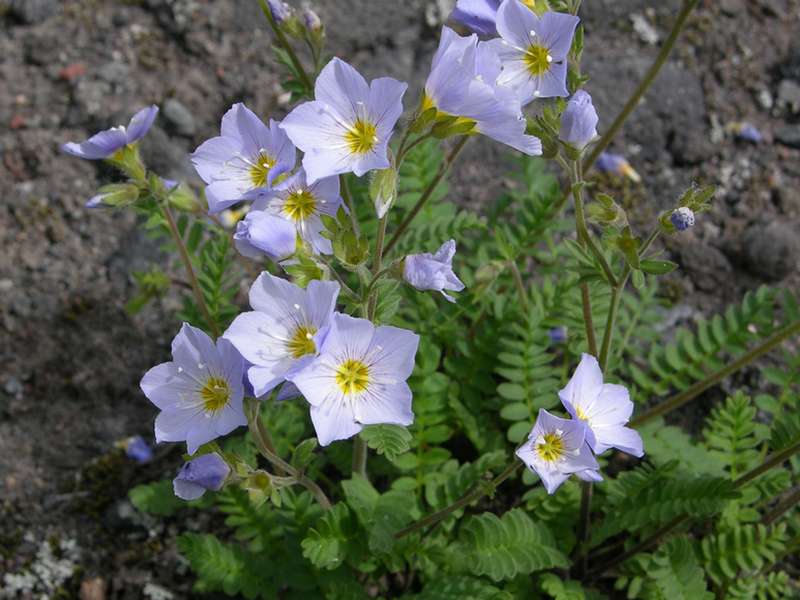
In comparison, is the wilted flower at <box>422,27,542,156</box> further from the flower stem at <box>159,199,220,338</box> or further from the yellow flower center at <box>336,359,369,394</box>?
the flower stem at <box>159,199,220,338</box>

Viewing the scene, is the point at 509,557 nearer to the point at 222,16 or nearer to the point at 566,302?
the point at 566,302

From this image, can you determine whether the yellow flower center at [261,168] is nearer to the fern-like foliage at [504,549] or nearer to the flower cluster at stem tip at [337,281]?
the flower cluster at stem tip at [337,281]

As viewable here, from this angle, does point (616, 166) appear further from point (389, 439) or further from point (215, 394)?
point (215, 394)

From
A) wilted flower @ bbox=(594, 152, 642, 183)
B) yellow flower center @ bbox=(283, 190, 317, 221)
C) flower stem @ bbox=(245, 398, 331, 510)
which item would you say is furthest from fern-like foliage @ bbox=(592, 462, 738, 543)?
wilted flower @ bbox=(594, 152, 642, 183)

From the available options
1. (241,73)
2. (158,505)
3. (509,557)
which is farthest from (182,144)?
(509,557)

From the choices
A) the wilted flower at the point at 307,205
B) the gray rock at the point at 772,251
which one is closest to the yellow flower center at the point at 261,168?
the wilted flower at the point at 307,205

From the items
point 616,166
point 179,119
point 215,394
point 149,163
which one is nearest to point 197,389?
point 215,394
